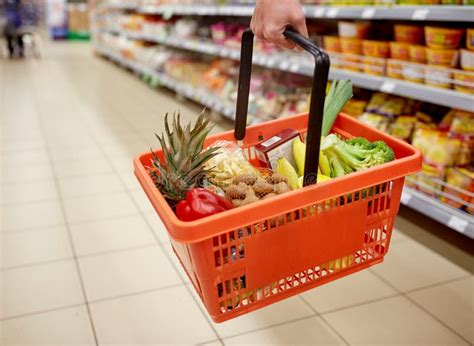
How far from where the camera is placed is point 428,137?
2479mm

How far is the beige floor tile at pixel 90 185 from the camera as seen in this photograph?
3.32 meters

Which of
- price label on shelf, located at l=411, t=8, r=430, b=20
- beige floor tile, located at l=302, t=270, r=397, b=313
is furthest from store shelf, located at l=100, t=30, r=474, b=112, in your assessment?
beige floor tile, located at l=302, t=270, r=397, b=313

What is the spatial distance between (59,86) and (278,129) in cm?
674

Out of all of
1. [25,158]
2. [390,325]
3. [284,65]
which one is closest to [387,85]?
[284,65]

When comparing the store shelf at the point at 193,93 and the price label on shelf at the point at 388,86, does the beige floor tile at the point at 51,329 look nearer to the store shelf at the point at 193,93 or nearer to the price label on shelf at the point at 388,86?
the price label on shelf at the point at 388,86

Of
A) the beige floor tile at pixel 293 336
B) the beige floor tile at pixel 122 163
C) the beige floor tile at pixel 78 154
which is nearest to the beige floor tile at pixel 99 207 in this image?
the beige floor tile at pixel 122 163

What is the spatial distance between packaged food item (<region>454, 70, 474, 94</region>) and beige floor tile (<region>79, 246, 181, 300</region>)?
1606mm

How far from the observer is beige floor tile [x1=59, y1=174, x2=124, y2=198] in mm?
3318

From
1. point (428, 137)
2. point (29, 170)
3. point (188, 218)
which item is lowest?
point (29, 170)

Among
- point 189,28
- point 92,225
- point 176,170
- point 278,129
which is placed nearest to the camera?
point 176,170

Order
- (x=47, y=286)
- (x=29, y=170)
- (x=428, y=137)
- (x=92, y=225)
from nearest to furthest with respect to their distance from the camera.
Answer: (x=47, y=286) → (x=428, y=137) → (x=92, y=225) → (x=29, y=170)

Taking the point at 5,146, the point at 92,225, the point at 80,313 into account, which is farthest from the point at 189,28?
the point at 80,313

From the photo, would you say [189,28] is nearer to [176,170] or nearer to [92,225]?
[92,225]

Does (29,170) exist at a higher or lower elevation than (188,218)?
lower
